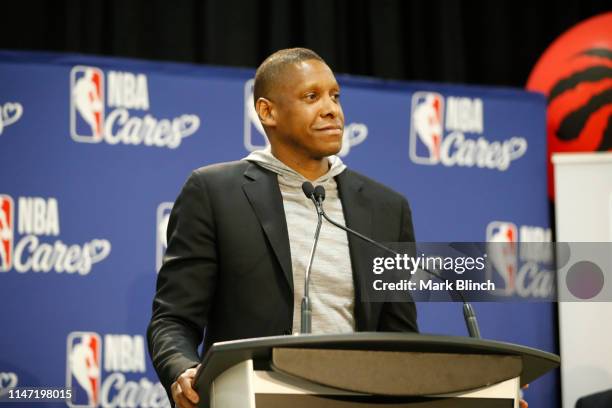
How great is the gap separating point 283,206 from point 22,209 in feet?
4.96

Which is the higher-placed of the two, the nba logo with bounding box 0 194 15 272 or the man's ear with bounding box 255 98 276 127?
the man's ear with bounding box 255 98 276 127

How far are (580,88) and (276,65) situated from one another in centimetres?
214

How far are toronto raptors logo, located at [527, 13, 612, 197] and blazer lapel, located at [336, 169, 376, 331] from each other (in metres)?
2.02

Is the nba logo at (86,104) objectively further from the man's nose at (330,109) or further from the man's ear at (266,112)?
the man's nose at (330,109)

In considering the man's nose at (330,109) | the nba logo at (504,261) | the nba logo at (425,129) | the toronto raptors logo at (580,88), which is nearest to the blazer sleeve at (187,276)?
the man's nose at (330,109)

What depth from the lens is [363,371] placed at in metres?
1.44

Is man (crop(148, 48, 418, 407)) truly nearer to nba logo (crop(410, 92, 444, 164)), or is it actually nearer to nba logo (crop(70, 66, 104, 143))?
nba logo (crop(70, 66, 104, 143))

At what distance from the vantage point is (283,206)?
2.24 metres

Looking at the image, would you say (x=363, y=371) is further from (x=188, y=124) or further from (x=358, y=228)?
(x=188, y=124)

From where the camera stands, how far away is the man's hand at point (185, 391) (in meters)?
1.61

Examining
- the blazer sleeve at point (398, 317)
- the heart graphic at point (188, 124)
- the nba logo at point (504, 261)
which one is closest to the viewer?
the nba logo at point (504, 261)

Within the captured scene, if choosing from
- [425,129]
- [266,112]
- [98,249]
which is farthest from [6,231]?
[425,129]

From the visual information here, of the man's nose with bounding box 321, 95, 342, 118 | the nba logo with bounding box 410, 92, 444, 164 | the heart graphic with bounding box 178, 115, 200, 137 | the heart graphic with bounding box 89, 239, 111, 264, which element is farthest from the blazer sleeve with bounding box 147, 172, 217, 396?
the nba logo with bounding box 410, 92, 444, 164

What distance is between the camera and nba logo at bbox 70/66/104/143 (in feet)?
11.4
